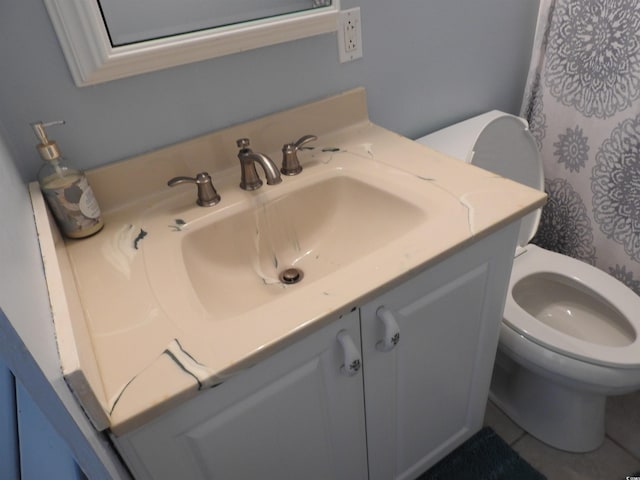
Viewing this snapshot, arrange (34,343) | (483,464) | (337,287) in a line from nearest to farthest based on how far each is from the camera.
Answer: (34,343), (337,287), (483,464)

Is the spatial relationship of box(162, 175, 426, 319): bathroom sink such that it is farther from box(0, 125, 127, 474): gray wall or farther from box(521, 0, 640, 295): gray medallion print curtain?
box(521, 0, 640, 295): gray medallion print curtain

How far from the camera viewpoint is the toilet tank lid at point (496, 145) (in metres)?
1.18

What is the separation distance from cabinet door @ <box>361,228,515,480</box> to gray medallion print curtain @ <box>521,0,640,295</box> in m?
0.64

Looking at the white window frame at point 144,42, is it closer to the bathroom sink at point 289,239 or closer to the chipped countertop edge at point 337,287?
the chipped countertop edge at point 337,287

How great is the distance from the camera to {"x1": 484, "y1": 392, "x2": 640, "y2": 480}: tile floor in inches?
48.3

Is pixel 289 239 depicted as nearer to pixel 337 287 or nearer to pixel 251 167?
pixel 251 167

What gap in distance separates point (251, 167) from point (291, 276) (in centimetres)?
24

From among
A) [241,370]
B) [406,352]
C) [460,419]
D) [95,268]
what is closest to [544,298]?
[460,419]

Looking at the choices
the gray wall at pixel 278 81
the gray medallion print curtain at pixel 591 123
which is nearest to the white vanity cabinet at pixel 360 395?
the gray wall at pixel 278 81

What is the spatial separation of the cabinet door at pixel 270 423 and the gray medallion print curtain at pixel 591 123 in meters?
1.03

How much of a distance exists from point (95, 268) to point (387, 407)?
0.62 meters

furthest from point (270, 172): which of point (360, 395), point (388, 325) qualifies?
point (360, 395)

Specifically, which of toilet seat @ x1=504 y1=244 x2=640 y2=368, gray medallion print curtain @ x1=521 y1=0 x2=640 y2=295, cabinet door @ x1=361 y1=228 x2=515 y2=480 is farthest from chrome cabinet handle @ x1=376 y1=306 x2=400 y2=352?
gray medallion print curtain @ x1=521 y1=0 x2=640 y2=295

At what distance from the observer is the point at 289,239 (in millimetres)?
966
